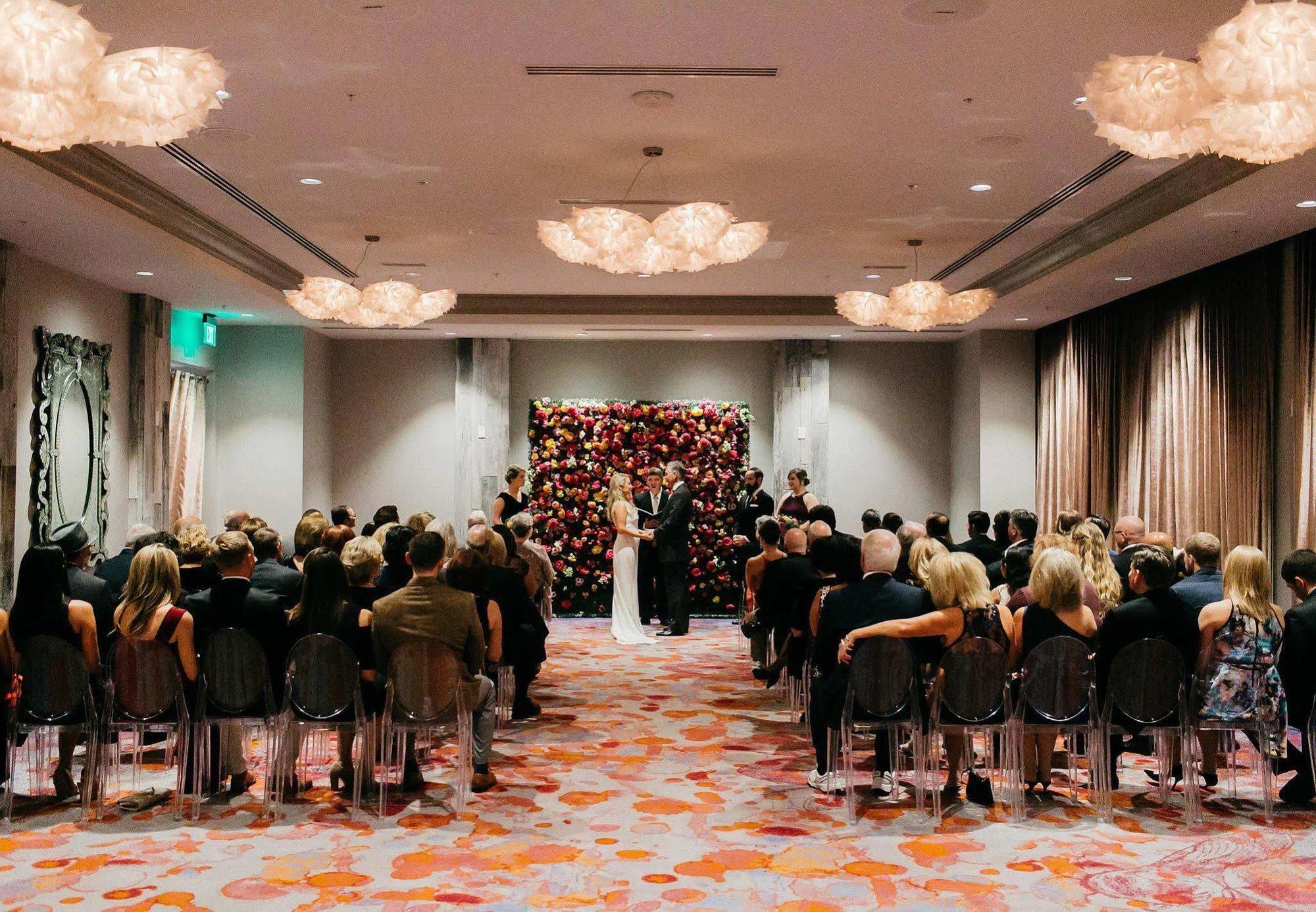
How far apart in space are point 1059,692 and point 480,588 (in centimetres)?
312

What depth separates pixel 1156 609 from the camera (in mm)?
5793

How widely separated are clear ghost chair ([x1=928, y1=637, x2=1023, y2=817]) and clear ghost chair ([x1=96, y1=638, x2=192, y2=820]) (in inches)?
142

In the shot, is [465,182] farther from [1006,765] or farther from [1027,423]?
[1027,423]

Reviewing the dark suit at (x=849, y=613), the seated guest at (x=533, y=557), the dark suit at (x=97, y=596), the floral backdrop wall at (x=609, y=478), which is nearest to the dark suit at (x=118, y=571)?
the dark suit at (x=97, y=596)

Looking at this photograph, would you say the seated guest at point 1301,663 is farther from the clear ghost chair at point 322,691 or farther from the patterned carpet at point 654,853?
the clear ghost chair at point 322,691

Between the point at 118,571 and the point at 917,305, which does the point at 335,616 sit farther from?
the point at 917,305

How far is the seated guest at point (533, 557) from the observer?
900 centimetres

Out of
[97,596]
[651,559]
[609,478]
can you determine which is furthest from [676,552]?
[97,596]

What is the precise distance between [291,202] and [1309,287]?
25.2 feet

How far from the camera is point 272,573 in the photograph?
21.6 feet

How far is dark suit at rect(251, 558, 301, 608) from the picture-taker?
654cm


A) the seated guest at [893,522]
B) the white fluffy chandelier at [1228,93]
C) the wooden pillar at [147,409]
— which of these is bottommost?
the seated guest at [893,522]

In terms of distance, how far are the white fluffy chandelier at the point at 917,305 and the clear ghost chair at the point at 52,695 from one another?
657cm

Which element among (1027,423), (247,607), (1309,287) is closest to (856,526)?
(1027,423)
